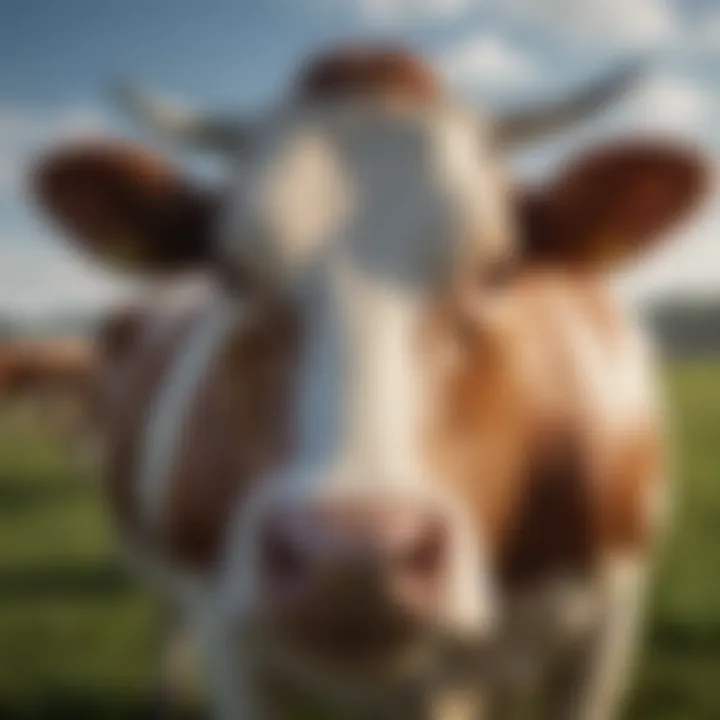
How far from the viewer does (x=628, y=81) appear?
703 millimetres

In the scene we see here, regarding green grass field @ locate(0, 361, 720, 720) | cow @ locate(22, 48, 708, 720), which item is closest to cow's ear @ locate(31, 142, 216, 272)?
cow @ locate(22, 48, 708, 720)

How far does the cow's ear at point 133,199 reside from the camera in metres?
0.71

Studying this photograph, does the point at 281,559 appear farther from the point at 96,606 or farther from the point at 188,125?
the point at 96,606

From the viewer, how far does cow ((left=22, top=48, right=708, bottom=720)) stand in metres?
0.60

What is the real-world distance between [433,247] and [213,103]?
0.35 m

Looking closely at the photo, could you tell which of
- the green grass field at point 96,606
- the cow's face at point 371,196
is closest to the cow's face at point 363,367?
the cow's face at point 371,196

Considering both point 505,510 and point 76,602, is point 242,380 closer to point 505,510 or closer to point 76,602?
point 505,510

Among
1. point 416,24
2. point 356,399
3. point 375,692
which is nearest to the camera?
point 356,399

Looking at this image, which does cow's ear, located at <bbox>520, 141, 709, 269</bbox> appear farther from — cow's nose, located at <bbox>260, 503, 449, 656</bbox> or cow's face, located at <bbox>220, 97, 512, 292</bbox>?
cow's nose, located at <bbox>260, 503, 449, 656</bbox>

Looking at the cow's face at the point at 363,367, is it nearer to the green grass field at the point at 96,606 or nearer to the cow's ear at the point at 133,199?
the cow's ear at the point at 133,199

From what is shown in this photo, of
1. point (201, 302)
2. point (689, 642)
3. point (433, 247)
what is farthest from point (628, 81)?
point (689, 642)

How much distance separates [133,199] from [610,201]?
0.24 meters

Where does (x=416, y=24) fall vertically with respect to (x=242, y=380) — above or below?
above

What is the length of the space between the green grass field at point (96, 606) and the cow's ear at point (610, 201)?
0.91 feet
